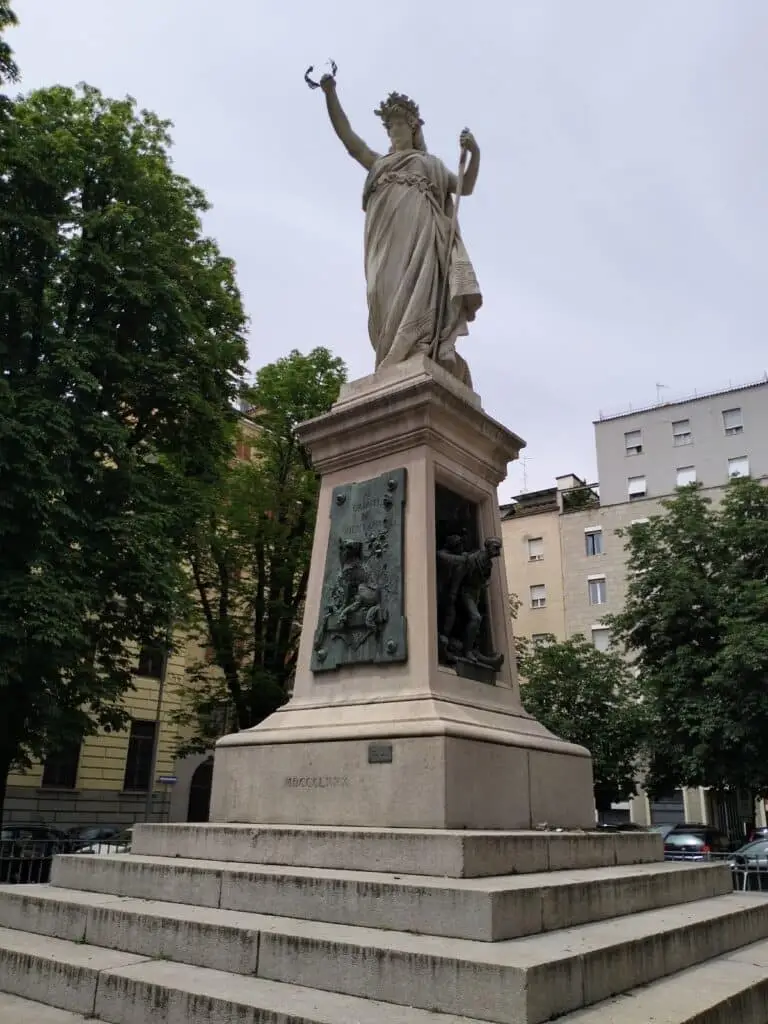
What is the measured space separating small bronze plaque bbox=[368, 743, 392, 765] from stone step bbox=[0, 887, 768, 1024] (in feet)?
5.13

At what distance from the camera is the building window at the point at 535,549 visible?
4672 cm

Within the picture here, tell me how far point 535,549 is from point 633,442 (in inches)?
315

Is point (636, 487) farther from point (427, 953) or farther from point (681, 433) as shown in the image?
point (427, 953)

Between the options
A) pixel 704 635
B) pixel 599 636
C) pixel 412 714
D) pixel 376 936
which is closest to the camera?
pixel 376 936

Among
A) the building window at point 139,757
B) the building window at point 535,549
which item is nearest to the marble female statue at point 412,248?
the building window at point 139,757

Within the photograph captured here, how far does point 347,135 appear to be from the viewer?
10117 millimetres

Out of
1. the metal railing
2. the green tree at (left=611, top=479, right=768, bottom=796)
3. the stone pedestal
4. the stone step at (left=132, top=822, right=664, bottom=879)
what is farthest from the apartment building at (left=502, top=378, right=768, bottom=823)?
the stone step at (left=132, top=822, right=664, bottom=879)

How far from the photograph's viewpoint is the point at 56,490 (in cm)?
1473

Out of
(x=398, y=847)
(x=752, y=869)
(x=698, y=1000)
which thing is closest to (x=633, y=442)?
(x=752, y=869)

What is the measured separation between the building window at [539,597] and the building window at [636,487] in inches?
266

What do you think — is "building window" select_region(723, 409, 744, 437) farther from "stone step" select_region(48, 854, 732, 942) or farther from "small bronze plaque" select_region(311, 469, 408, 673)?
"stone step" select_region(48, 854, 732, 942)

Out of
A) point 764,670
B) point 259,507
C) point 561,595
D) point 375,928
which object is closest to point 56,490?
point 259,507

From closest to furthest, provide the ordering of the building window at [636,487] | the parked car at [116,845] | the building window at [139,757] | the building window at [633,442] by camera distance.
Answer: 1. the parked car at [116,845]
2. the building window at [139,757]
3. the building window at [636,487]
4. the building window at [633,442]

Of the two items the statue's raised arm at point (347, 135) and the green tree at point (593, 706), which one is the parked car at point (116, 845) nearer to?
the statue's raised arm at point (347, 135)
